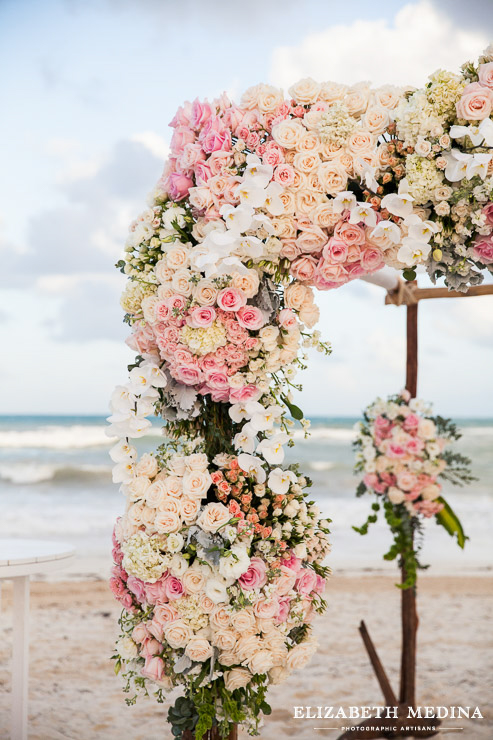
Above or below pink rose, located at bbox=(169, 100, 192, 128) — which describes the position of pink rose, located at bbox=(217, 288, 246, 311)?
below

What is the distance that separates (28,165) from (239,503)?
12.2m

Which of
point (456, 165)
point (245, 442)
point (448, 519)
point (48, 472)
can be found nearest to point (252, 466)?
point (245, 442)

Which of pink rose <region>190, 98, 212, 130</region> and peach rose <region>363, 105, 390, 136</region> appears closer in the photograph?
peach rose <region>363, 105, 390, 136</region>

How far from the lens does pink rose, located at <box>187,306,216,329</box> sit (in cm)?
167

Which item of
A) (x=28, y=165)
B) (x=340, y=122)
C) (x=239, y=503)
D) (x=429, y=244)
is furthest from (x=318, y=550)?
(x=28, y=165)

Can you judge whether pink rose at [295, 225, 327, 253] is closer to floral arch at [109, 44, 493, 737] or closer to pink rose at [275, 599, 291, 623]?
floral arch at [109, 44, 493, 737]

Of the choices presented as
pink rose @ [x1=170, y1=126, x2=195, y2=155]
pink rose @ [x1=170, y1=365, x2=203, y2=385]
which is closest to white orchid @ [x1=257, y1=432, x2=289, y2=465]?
pink rose @ [x1=170, y1=365, x2=203, y2=385]

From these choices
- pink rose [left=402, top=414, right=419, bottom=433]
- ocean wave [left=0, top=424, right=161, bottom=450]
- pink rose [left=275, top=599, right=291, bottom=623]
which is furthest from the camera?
ocean wave [left=0, top=424, right=161, bottom=450]

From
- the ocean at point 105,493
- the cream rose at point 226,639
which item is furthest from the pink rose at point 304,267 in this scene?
the ocean at point 105,493

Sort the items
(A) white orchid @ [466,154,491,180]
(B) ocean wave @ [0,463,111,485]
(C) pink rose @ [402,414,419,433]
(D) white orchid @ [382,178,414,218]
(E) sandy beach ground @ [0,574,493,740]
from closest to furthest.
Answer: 1. (A) white orchid @ [466,154,491,180]
2. (D) white orchid @ [382,178,414,218]
3. (C) pink rose @ [402,414,419,433]
4. (E) sandy beach ground @ [0,574,493,740]
5. (B) ocean wave @ [0,463,111,485]

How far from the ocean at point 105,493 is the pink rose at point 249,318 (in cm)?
436

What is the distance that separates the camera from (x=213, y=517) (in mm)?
1660

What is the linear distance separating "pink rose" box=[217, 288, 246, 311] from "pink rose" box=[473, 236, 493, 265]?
0.55 m

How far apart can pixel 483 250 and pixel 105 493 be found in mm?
10826
